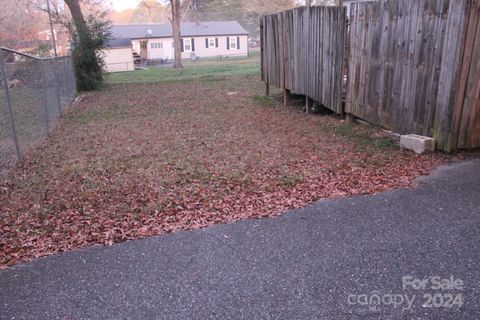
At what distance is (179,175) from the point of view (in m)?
5.34

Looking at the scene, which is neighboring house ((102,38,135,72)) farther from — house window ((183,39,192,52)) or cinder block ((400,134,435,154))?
cinder block ((400,134,435,154))

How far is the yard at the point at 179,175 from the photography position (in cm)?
392

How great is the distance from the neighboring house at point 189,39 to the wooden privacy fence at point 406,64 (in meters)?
43.4

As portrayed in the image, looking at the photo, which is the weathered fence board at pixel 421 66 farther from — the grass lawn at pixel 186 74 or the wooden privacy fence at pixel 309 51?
the grass lawn at pixel 186 74

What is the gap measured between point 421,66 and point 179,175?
11.4 feet

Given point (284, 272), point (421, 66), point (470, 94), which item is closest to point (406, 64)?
point (421, 66)

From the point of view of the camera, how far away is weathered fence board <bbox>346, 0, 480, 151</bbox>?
4828 mm

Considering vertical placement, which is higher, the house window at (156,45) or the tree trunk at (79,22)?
the tree trunk at (79,22)

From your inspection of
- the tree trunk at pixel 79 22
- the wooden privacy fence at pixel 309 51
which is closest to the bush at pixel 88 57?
the tree trunk at pixel 79 22

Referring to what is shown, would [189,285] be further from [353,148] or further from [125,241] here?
[353,148]

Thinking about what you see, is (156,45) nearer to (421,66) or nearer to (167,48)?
(167,48)

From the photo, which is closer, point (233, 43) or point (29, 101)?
point (29, 101)

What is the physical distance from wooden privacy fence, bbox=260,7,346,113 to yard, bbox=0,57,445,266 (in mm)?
714

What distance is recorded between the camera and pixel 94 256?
329 cm
